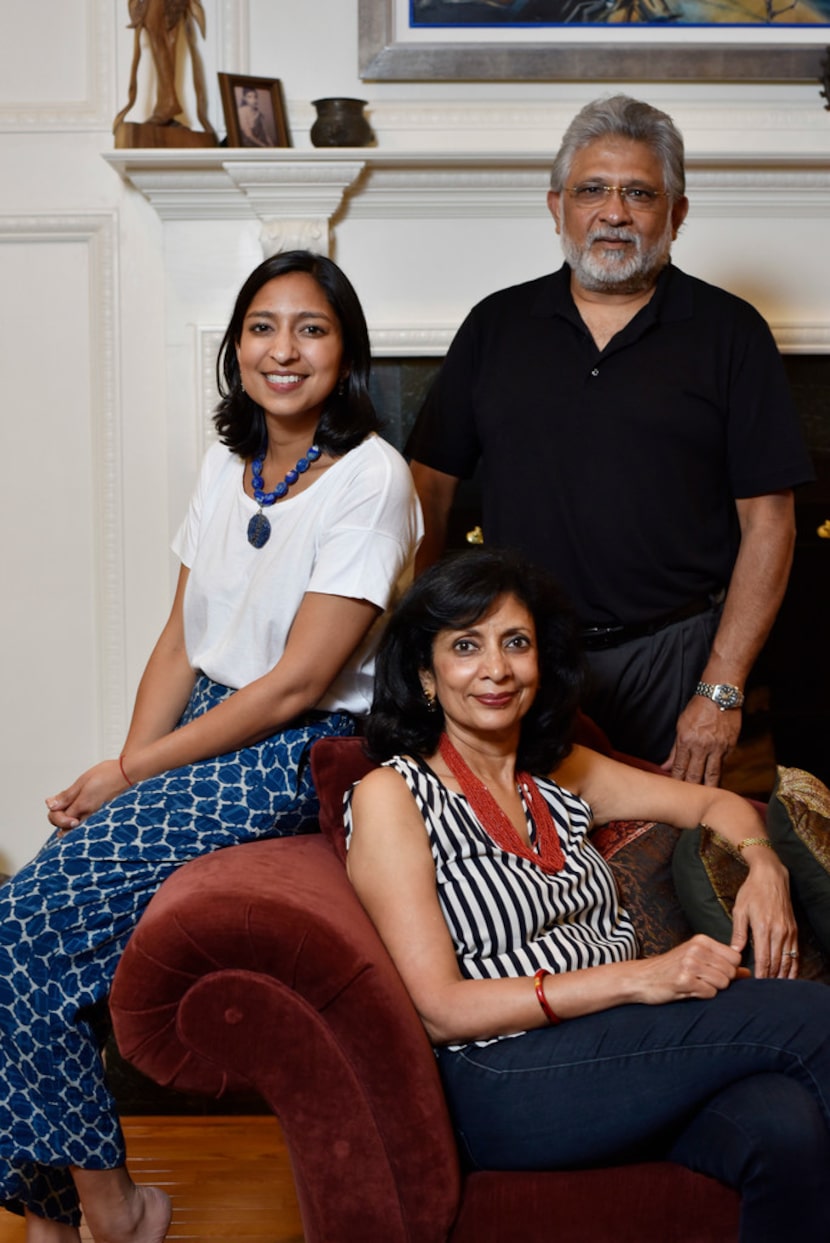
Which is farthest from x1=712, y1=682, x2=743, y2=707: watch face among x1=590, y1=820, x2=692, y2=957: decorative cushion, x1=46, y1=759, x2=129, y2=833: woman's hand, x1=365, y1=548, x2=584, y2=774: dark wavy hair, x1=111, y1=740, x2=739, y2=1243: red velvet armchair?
x1=46, y1=759, x2=129, y2=833: woman's hand

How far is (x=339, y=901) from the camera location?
68.2 inches

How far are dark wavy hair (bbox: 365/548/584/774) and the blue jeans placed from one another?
480 mm

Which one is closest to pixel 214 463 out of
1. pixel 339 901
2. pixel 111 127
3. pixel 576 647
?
pixel 576 647

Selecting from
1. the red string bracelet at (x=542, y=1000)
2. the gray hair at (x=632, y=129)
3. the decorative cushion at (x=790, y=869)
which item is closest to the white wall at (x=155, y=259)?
the gray hair at (x=632, y=129)

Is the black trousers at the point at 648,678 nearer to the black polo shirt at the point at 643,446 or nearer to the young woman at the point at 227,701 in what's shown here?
the black polo shirt at the point at 643,446

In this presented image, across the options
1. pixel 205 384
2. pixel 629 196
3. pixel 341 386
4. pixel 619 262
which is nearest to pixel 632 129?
pixel 629 196

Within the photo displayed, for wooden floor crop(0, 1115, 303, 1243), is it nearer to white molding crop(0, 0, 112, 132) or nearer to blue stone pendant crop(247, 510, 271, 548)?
blue stone pendant crop(247, 510, 271, 548)

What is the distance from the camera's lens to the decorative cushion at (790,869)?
77.2 inches

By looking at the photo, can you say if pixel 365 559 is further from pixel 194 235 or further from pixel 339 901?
pixel 194 235

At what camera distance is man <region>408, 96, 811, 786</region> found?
2506mm

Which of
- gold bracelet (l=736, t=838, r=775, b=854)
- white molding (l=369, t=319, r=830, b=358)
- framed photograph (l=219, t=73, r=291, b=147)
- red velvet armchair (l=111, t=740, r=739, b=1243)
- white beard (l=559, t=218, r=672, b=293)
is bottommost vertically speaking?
red velvet armchair (l=111, t=740, r=739, b=1243)

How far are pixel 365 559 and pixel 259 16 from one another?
2.07m

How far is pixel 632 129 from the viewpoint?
2.50 metres

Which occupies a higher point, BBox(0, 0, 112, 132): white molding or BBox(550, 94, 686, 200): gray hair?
BBox(0, 0, 112, 132): white molding
